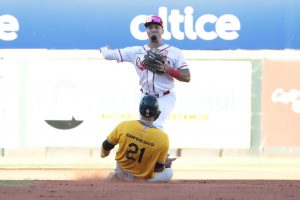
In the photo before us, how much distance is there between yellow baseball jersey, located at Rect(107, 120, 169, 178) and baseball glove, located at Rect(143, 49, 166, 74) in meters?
0.81

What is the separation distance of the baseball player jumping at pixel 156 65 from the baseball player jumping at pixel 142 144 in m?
0.68

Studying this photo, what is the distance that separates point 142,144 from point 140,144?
2 cm

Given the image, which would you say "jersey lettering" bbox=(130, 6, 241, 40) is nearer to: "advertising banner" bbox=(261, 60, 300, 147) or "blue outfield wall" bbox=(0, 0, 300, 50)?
"blue outfield wall" bbox=(0, 0, 300, 50)

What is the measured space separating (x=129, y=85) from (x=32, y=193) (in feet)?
30.1

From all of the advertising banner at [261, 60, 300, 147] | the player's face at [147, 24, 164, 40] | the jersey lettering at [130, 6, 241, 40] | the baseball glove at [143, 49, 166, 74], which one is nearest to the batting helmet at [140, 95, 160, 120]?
the baseball glove at [143, 49, 166, 74]

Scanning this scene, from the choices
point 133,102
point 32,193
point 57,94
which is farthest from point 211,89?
point 32,193

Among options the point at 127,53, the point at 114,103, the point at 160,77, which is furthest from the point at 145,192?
the point at 114,103

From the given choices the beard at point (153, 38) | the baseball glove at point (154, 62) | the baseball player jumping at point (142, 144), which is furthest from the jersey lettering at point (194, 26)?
the baseball player jumping at point (142, 144)

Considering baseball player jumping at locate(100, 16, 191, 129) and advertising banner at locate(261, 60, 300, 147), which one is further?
advertising banner at locate(261, 60, 300, 147)

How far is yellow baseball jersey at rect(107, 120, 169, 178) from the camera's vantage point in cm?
767

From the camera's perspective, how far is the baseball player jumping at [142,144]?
25.2ft

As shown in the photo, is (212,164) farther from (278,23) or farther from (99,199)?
(99,199)

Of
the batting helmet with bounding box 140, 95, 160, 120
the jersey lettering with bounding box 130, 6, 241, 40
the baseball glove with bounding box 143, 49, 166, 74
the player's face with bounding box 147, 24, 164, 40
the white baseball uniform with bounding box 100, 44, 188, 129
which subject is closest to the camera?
the batting helmet with bounding box 140, 95, 160, 120

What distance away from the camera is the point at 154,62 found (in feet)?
27.4
